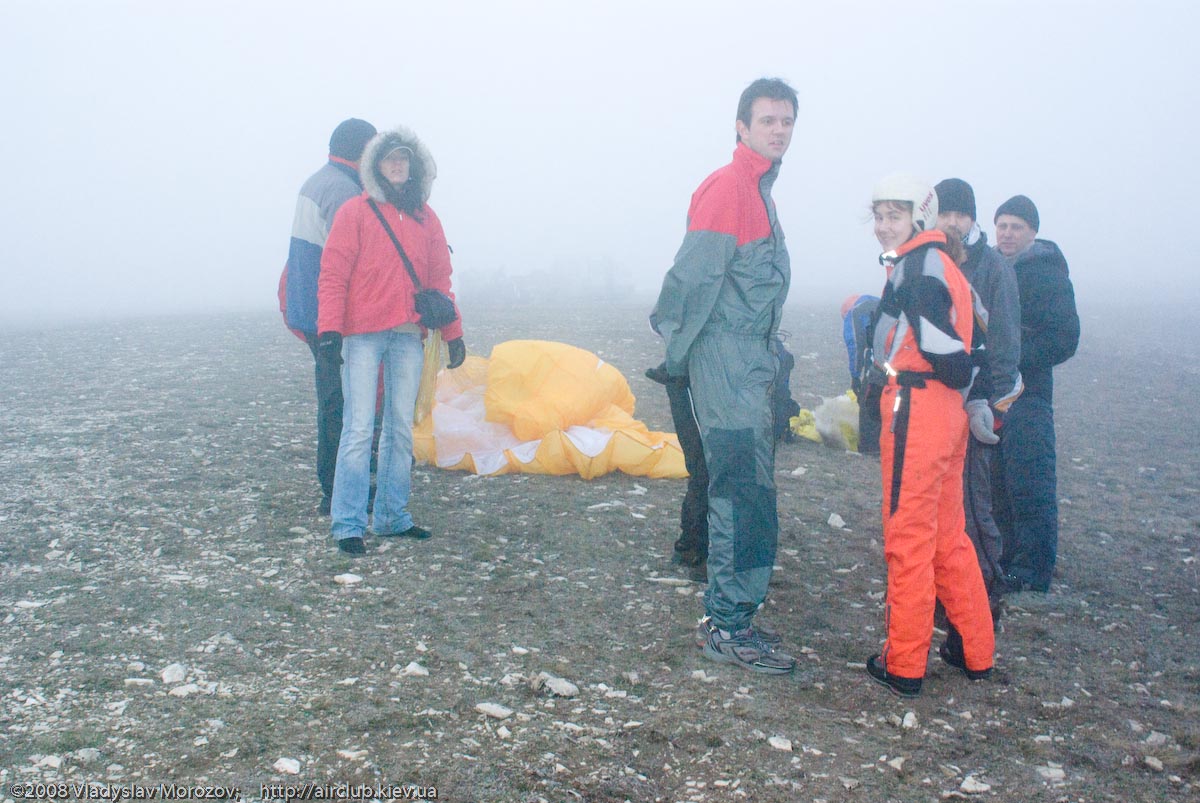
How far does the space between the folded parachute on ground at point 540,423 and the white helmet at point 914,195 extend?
9.78 feet

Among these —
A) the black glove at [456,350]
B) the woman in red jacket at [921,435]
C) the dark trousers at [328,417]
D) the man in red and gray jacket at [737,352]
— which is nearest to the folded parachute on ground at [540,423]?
the dark trousers at [328,417]

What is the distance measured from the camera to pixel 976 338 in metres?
3.34

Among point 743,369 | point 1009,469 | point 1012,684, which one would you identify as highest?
point 743,369

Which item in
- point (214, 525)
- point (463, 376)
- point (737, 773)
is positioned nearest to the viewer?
point (737, 773)

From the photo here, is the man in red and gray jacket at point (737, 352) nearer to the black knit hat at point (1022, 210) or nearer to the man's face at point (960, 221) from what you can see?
the man's face at point (960, 221)

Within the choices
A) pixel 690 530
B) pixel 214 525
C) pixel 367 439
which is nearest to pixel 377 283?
pixel 367 439

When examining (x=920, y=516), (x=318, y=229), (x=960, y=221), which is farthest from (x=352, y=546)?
(x=960, y=221)

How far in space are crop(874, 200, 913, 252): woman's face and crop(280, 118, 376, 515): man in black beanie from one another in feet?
8.79

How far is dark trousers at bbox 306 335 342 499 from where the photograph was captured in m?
4.73

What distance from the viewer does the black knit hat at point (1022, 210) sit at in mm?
4402

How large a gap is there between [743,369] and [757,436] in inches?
9.9

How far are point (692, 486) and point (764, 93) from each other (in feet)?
5.94

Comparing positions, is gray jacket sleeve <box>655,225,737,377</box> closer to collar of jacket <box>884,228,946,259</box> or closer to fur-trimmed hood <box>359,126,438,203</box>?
collar of jacket <box>884,228,946,259</box>

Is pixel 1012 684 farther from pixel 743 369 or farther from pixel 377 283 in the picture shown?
pixel 377 283
